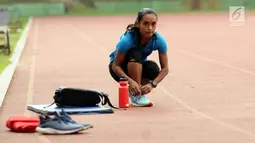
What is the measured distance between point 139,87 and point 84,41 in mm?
21317

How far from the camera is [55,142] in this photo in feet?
31.7

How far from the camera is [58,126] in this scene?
10.1 metres

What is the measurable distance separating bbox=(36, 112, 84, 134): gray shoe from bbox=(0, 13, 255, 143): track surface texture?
0.26 feet

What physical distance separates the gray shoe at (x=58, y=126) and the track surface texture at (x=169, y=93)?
8 cm

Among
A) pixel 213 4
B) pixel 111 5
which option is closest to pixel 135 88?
pixel 111 5

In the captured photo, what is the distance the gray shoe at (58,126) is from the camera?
10094 mm

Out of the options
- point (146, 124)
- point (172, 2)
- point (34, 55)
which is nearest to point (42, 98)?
point (146, 124)

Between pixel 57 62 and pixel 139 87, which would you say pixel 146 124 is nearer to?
pixel 139 87

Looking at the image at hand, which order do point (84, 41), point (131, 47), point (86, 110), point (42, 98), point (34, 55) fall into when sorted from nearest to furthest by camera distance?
point (86, 110) → point (131, 47) → point (42, 98) → point (34, 55) → point (84, 41)

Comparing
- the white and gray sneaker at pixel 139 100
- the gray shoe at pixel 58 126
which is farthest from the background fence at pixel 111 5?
the gray shoe at pixel 58 126

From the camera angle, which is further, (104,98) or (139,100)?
(139,100)

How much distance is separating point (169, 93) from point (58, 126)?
4.94 meters

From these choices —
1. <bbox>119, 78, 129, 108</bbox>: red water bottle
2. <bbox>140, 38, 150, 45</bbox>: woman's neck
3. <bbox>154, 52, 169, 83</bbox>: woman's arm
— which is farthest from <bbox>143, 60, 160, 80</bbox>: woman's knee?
<bbox>119, 78, 129, 108</bbox>: red water bottle

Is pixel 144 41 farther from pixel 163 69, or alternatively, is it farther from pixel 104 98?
pixel 104 98
